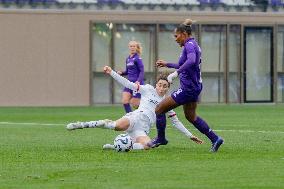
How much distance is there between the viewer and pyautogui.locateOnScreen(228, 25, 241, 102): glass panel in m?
47.1

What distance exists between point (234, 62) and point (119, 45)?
4.87 meters

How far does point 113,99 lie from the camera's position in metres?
45.4

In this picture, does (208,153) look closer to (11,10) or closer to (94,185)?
(94,185)

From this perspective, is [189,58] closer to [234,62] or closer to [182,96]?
[182,96]

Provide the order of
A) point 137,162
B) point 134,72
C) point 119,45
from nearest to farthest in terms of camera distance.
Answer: point 137,162 < point 134,72 < point 119,45

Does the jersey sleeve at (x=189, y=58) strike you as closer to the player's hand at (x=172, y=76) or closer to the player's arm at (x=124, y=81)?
the player's hand at (x=172, y=76)

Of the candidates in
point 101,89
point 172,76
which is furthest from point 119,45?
point 172,76

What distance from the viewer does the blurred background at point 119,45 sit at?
44.0 m

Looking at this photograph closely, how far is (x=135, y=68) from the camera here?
2748 cm

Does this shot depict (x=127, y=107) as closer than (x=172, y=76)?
No

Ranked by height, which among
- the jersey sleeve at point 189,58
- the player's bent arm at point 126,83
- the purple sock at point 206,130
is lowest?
the purple sock at point 206,130

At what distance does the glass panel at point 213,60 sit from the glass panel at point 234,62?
13.5 inches

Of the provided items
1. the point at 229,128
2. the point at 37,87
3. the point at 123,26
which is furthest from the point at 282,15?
the point at 229,128

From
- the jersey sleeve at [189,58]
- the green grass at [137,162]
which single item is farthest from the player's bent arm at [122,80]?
the green grass at [137,162]
